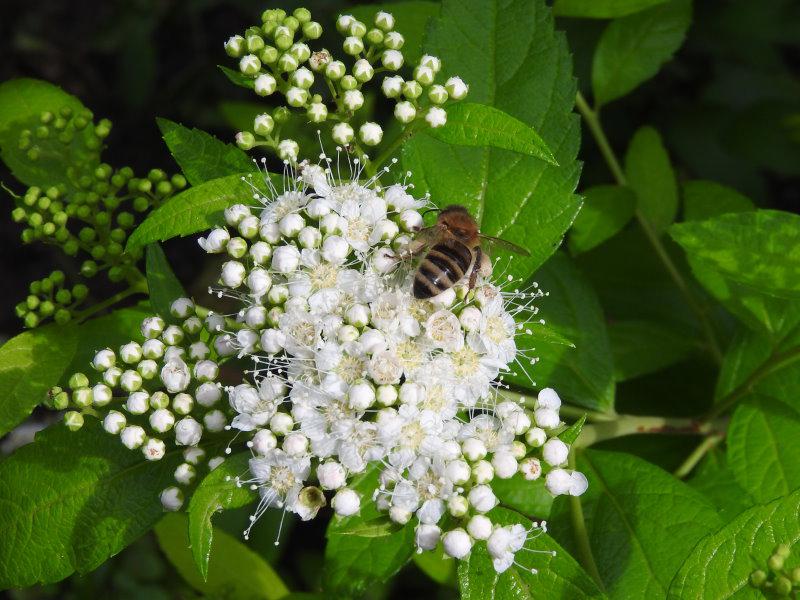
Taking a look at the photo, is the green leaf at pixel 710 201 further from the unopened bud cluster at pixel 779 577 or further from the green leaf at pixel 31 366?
the green leaf at pixel 31 366

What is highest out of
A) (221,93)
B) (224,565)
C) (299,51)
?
(299,51)

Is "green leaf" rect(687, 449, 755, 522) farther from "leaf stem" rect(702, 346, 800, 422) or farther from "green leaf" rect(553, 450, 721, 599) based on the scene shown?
"green leaf" rect(553, 450, 721, 599)

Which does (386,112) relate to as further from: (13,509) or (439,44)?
(13,509)

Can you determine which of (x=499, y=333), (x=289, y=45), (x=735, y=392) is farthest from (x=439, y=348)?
(x=735, y=392)

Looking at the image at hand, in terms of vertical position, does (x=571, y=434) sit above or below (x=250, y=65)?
below

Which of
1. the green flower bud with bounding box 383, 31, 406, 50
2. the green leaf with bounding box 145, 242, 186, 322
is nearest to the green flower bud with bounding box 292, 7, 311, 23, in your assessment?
the green flower bud with bounding box 383, 31, 406, 50

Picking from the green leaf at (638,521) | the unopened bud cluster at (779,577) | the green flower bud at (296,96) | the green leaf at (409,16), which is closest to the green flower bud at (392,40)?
the green flower bud at (296,96)

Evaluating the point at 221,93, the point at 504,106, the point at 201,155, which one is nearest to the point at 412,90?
the point at 504,106

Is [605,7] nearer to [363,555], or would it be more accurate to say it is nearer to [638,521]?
[638,521]
